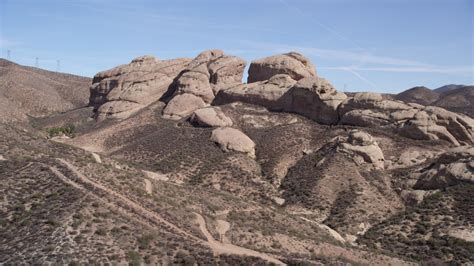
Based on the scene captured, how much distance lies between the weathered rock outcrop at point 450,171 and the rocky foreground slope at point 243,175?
13cm

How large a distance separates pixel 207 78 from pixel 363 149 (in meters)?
34.5

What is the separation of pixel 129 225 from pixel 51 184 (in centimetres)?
766

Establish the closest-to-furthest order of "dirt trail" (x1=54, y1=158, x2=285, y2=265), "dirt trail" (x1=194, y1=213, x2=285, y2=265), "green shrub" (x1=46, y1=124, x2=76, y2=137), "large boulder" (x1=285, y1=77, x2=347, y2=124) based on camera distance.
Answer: "dirt trail" (x1=194, y1=213, x2=285, y2=265) < "dirt trail" (x1=54, y1=158, x2=285, y2=265) < "large boulder" (x1=285, y1=77, x2=347, y2=124) < "green shrub" (x1=46, y1=124, x2=76, y2=137)

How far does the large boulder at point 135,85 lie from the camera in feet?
273

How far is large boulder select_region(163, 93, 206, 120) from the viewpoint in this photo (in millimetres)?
76375

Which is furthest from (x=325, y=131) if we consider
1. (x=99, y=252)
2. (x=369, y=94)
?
(x=99, y=252)

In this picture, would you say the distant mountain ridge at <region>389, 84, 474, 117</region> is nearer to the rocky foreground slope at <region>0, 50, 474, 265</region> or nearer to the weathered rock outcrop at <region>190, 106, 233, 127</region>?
the rocky foreground slope at <region>0, 50, 474, 265</region>

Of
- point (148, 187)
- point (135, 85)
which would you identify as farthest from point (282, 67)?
point (148, 187)

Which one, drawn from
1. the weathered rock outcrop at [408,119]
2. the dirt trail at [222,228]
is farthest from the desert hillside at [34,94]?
the dirt trail at [222,228]

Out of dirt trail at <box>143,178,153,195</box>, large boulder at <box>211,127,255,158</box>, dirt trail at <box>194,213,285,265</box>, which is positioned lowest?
dirt trail at <box>194,213,285,265</box>

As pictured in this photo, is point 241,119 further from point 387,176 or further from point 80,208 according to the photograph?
point 80,208

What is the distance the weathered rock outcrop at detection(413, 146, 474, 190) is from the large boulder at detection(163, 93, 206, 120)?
123 feet

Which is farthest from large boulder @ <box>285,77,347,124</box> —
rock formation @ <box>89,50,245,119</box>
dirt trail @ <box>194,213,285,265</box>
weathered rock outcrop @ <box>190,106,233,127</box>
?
dirt trail @ <box>194,213,285,265</box>

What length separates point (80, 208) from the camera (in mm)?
29578
